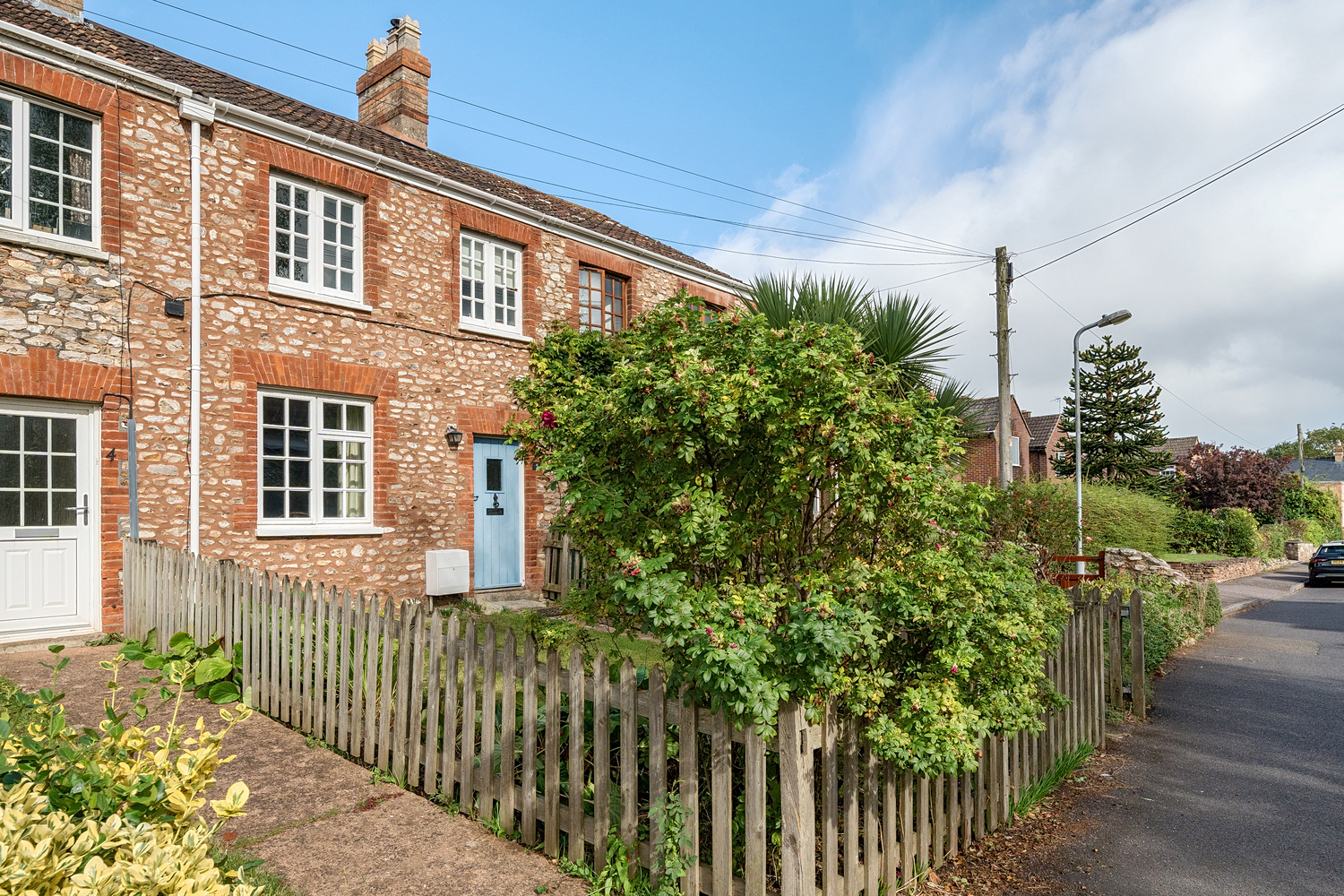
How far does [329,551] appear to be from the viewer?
10.4 m

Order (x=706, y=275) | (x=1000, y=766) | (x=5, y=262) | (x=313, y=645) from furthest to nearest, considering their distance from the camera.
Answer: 1. (x=706, y=275)
2. (x=5, y=262)
3. (x=313, y=645)
4. (x=1000, y=766)

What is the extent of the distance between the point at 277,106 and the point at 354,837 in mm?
10903

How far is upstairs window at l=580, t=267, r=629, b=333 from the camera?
14367 mm

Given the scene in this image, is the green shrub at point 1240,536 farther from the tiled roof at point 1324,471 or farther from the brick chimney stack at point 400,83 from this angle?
the tiled roof at point 1324,471

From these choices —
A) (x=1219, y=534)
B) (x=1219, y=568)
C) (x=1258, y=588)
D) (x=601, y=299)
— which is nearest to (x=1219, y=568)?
(x=1219, y=568)

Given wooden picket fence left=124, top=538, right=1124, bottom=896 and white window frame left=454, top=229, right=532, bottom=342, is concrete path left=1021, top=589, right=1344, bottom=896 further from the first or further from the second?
white window frame left=454, top=229, right=532, bottom=342

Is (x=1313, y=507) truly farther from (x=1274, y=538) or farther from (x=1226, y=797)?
(x=1226, y=797)

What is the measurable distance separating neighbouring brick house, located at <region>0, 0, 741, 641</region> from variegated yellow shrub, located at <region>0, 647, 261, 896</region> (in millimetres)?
7427

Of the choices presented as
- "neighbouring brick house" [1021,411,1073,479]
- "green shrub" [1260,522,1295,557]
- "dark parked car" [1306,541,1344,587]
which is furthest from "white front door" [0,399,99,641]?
"neighbouring brick house" [1021,411,1073,479]

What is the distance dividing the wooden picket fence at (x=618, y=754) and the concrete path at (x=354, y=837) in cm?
17

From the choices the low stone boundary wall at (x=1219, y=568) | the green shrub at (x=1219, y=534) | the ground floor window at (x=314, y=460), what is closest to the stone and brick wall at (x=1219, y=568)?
the low stone boundary wall at (x=1219, y=568)

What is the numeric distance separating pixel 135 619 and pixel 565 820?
6700 mm

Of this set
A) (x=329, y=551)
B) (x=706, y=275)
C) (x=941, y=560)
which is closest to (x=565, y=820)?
(x=941, y=560)

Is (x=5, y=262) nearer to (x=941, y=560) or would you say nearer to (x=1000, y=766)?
(x=941, y=560)
